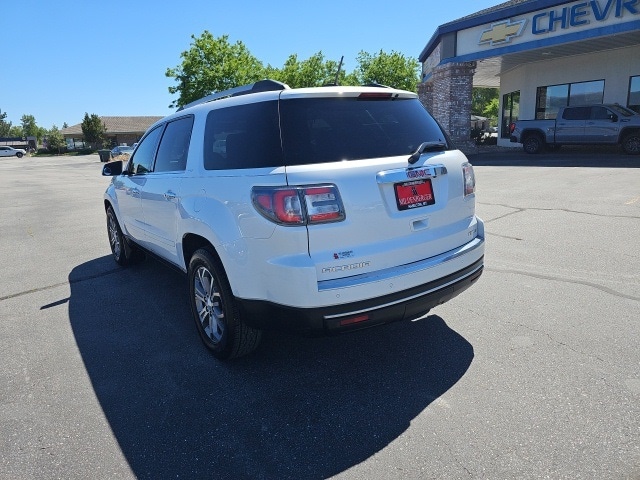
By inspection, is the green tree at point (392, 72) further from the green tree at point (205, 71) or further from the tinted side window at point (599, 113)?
the tinted side window at point (599, 113)

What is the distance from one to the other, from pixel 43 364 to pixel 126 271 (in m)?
2.42

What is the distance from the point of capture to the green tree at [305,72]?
50938 mm

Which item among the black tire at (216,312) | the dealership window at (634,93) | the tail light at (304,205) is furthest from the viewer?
the dealership window at (634,93)

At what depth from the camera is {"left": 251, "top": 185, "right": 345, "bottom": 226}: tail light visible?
2.62m

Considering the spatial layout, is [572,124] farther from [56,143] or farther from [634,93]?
[56,143]

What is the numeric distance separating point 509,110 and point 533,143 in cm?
772

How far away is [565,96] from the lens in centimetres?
2250

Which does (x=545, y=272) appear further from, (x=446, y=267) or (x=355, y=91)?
(x=355, y=91)

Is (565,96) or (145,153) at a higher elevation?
(565,96)

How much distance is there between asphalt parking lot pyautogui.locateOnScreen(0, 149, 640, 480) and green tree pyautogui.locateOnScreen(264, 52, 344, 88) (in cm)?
4729

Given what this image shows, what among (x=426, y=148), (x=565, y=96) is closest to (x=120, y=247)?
(x=426, y=148)

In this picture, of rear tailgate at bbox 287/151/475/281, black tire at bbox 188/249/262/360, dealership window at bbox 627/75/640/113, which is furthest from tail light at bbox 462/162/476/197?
dealership window at bbox 627/75/640/113

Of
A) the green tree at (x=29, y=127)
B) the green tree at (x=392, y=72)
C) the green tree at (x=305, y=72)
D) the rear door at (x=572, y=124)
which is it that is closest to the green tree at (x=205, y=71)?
the green tree at (x=305, y=72)

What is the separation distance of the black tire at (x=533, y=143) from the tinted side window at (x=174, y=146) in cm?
1949
